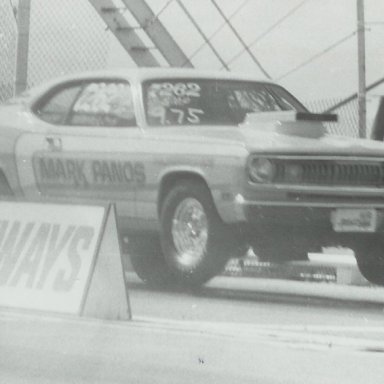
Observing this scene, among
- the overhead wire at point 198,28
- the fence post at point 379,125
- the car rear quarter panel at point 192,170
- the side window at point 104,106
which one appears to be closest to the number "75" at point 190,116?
the car rear quarter panel at point 192,170

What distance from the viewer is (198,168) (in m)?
8.36

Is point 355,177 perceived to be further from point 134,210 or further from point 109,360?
point 109,360

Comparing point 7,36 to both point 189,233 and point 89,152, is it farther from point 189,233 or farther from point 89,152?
point 189,233

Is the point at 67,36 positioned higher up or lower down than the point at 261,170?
higher up

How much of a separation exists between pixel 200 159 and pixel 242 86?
0.39 m

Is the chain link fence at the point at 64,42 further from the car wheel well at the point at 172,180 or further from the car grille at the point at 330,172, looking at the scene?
the car wheel well at the point at 172,180

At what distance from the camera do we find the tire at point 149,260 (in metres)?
8.73

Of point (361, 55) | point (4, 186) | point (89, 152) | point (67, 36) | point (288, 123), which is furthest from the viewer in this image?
point (4, 186)

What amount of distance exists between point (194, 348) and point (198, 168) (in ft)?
6.28

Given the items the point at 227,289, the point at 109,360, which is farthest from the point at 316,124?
the point at 109,360

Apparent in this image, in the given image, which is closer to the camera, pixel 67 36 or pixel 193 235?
pixel 67 36

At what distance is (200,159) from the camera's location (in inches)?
329

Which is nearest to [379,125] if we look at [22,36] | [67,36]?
[67,36]

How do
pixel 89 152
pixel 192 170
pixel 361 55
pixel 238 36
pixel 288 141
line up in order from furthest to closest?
pixel 89 152 < pixel 192 170 < pixel 288 141 < pixel 238 36 < pixel 361 55
